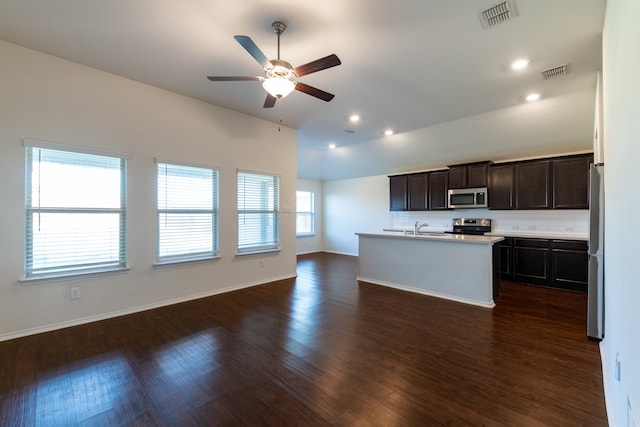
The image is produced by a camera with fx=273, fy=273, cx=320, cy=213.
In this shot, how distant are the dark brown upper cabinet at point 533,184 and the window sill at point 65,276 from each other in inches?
273

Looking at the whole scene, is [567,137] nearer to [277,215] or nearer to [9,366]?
[277,215]

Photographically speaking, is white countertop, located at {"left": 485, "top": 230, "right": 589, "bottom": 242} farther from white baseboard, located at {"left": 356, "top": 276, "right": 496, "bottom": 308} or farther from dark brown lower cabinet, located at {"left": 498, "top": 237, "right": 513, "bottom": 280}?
white baseboard, located at {"left": 356, "top": 276, "right": 496, "bottom": 308}

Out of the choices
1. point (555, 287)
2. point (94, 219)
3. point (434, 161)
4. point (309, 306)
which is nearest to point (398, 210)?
point (434, 161)

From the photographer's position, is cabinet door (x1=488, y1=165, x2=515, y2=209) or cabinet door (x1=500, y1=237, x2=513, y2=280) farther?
cabinet door (x1=488, y1=165, x2=515, y2=209)

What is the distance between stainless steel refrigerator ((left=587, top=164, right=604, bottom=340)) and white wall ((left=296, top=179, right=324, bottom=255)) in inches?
282

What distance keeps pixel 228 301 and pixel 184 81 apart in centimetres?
321

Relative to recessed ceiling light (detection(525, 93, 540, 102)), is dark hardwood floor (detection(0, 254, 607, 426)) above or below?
below

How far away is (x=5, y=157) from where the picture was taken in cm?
291

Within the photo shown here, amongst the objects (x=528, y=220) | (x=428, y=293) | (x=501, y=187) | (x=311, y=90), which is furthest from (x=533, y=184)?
(x=311, y=90)

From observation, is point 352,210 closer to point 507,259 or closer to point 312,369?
point 507,259

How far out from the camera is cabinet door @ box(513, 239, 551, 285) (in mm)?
4988

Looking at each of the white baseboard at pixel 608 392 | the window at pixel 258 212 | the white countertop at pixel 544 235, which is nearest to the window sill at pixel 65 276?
the window at pixel 258 212

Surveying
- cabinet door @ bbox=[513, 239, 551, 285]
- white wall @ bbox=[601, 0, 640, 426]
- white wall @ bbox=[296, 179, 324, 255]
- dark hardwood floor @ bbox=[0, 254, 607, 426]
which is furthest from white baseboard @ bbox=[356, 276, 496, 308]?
white wall @ bbox=[296, 179, 324, 255]

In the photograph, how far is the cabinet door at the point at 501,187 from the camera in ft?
18.3
